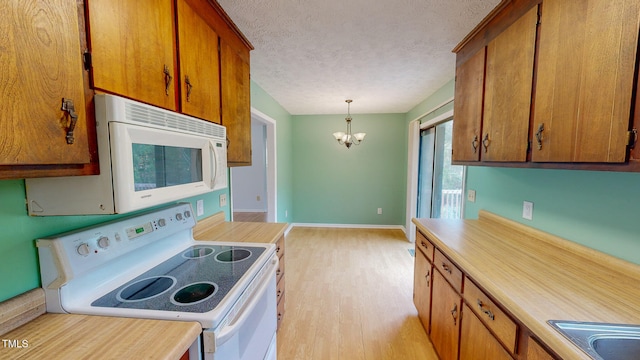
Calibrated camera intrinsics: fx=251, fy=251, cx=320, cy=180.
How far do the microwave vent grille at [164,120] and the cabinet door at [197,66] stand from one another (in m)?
0.12

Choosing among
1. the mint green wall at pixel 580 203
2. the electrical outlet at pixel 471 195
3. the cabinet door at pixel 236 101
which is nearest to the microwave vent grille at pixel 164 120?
the cabinet door at pixel 236 101

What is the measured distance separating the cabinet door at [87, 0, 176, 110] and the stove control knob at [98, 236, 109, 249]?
598mm

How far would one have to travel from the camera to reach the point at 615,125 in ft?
2.94

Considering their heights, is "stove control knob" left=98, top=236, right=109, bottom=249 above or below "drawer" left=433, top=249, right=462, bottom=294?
above

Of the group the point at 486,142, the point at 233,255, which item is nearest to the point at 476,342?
the point at 486,142

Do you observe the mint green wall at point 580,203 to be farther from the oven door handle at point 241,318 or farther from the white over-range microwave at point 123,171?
the white over-range microwave at point 123,171

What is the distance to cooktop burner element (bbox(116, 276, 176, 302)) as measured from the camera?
3.31 ft

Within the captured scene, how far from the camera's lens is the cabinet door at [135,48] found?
834 mm

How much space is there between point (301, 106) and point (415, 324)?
3582 millimetres

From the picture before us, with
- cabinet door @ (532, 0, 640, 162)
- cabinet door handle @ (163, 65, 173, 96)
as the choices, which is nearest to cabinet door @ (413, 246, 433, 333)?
cabinet door @ (532, 0, 640, 162)

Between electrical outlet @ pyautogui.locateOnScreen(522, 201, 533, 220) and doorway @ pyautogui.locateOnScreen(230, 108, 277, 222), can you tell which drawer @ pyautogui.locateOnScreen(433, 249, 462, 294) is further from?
doorway @ pyautogui.locateOnScreen(230, 108, 277, 222)

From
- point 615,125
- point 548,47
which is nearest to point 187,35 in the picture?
point 548,47

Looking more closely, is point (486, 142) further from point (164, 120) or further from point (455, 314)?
point (164, 120)

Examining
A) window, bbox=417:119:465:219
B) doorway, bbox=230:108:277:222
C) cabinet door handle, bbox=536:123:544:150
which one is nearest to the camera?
cabinet door handle, bbox=536:123:544:150
